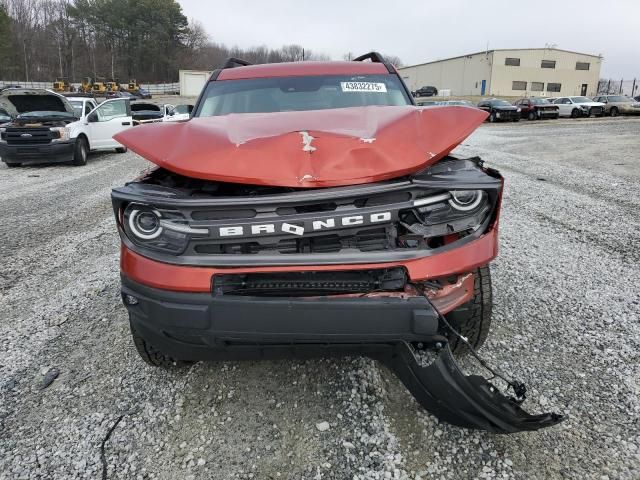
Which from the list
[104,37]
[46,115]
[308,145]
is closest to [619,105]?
[46,115]

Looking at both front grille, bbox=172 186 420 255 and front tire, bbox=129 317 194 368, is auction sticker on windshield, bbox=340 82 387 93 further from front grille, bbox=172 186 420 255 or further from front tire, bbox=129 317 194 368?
front tire, bbox=129 317 194 368

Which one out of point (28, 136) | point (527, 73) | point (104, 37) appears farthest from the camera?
point (104, 37)

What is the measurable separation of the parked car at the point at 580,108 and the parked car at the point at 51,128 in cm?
2644

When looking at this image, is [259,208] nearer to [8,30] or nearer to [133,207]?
[133,207]

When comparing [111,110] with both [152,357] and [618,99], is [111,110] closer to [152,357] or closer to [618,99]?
[152,357]

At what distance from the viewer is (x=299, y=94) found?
11.4ft

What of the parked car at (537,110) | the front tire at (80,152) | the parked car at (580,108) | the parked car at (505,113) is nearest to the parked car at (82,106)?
the front tire at (80,152)

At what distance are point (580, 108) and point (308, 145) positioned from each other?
31135 mm

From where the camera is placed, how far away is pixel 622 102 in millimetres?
27391

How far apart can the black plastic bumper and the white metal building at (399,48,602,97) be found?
65.0 meters

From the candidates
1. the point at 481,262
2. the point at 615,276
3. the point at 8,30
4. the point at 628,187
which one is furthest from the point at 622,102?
the point at 8,30

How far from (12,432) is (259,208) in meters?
1.63

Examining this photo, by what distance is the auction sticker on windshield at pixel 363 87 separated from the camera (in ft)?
11.6

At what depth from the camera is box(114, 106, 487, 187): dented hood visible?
188 cm
